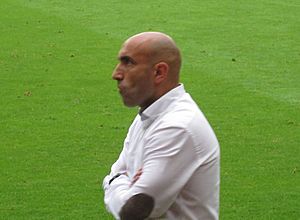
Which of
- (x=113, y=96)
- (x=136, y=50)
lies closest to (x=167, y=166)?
(x=136, y=50)

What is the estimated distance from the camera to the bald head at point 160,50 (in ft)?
12.1

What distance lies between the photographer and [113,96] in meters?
12.5

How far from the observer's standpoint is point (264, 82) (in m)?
13.4

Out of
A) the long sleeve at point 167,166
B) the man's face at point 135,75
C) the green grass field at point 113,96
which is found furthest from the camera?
the green grass field at point 113,96

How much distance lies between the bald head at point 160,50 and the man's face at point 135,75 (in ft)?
0.04

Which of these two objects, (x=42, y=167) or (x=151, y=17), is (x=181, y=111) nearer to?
(x=42, y=167)

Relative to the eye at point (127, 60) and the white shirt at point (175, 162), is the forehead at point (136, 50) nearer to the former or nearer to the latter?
the eye at point (127, 60)

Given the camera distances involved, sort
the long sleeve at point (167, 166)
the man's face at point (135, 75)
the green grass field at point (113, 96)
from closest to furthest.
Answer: the long sleeve at point (167, 166)
the man's face at point (135, 75)
the green grass field at point (113, 96)

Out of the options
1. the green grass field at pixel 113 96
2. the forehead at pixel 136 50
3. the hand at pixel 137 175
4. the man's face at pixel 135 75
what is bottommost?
the green grass field at pixel 113 96

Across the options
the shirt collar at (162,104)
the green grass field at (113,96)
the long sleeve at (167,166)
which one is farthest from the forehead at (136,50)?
the green grass field at (113,96)

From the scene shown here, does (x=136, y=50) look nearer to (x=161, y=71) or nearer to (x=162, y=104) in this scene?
(x=161, y=71)

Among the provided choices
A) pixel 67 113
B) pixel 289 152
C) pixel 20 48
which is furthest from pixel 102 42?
pixel 289 152

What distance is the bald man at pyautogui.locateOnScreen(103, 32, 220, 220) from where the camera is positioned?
3619mm

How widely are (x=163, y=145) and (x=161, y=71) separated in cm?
30
